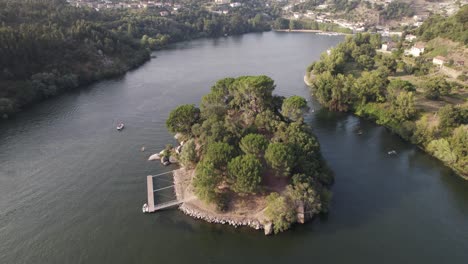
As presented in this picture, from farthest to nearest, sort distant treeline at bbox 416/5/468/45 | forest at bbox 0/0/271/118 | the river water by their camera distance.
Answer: distant treeline at bbox 416/5/468/45 < forest at bbox 0/0/271/118 < the river water

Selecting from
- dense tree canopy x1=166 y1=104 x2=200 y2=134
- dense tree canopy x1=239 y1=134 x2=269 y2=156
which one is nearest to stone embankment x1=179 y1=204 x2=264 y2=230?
dense tree canopy x1=239 y1=134 x2=269 y2=156

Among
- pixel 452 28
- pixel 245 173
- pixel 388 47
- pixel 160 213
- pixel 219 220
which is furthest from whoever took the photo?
pixel 388 47

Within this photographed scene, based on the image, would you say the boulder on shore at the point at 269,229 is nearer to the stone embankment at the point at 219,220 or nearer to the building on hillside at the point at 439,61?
the stone embankment at the point at 219,220

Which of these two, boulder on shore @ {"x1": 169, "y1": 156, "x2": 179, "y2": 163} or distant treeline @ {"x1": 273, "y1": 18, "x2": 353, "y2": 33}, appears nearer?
boulder on shore @ {"x1": 169, "y1": 156, "x2": 179, "y2": 163}

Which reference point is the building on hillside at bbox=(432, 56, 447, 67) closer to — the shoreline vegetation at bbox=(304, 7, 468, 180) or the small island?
the shoreline vegetation at bbox=(304, 7, 468, 180)

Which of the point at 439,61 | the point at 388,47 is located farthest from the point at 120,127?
the point at 388,47

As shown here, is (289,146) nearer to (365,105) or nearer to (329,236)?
(329,236)

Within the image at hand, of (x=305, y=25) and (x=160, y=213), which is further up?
(x=305, y=25)

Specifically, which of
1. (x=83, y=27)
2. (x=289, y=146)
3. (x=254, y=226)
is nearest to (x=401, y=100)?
(x=289, y=146)

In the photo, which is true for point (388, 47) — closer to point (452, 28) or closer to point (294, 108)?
point (452, 28)
